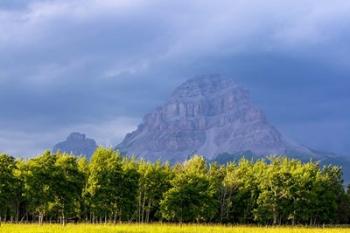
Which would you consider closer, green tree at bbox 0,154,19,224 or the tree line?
the tree line

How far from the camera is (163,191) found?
10388 cm

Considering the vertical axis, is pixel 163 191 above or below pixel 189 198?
above

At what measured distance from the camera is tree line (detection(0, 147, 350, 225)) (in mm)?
87625

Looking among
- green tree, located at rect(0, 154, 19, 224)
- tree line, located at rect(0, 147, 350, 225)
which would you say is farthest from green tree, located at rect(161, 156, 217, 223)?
green tree, located at rect(0, 154, 19, 224)

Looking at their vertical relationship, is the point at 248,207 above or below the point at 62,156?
below

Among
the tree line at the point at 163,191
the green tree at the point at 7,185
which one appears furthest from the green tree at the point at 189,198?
the green tree at the point at 7,185

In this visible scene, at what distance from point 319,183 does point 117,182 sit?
138ft

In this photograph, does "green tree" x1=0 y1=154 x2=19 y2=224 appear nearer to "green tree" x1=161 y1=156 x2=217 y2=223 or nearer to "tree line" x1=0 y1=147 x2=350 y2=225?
"tree line" x1=0 y1=147 x2=350 y2=225

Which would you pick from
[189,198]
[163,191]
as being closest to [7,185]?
[163,191]

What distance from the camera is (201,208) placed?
324 ft

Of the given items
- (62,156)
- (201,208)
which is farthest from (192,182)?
(62,156)

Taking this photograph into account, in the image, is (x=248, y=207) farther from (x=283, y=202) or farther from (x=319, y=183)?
(x=319, y=183)

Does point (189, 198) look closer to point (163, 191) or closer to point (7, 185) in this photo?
point (163, 191)

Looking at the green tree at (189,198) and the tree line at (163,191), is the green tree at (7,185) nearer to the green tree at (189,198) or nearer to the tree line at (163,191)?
the tree line at (163,191)
